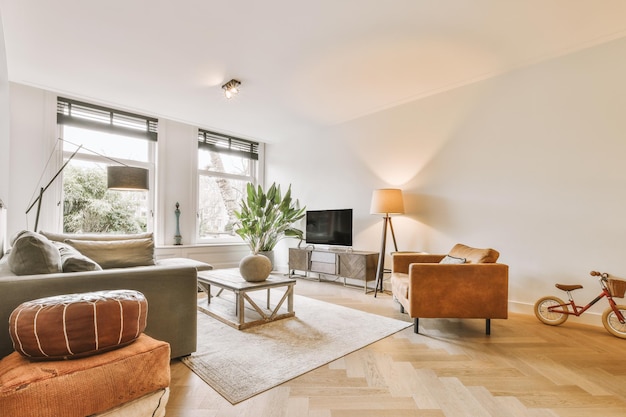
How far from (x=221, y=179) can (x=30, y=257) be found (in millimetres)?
4506

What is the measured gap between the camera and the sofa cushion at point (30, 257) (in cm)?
164

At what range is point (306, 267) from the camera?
5.15m

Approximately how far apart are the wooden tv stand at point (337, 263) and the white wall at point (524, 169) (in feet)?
1.46

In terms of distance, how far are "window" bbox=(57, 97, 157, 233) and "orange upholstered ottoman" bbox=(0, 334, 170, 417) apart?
378 centimetres

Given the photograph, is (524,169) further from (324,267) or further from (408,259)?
(324,267)

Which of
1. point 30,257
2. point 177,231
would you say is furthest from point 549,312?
point 177,231

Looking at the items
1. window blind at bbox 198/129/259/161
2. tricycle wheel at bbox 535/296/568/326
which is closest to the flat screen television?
window blind at bbox 198/129/259/161

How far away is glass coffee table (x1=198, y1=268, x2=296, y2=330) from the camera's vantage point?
8.96 ft

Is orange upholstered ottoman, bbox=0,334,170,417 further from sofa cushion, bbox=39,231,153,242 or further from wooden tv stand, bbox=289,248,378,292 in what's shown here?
wooden tv stand, bbox=289,248,378,292

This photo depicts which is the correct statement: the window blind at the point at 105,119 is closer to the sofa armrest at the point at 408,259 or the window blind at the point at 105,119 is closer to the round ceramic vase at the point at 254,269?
the round ceramic vase at the point at 254,269

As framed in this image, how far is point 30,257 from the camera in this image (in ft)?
5.43

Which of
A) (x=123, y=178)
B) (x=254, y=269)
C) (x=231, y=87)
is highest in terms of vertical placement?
(x=231, y=87)

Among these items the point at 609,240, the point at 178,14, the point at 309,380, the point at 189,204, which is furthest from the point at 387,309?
the point at 189,204

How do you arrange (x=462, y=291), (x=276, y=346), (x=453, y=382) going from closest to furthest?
(x=453, y=382) < (x=276, y=346) < (x=462, y=291)
